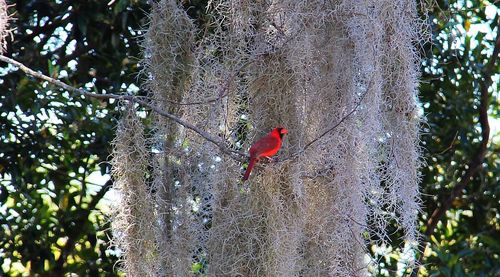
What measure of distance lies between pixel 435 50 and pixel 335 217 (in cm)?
215

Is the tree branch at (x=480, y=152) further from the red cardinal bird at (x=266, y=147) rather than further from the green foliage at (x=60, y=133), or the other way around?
the red cardinal bird at (x=266, y=147)

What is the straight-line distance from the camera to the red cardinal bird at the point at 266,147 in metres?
3.14

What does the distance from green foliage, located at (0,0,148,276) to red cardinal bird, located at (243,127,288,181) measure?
162 cm

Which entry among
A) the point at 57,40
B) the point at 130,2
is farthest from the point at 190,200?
the point at 57,40

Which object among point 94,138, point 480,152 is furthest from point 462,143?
point 94,138

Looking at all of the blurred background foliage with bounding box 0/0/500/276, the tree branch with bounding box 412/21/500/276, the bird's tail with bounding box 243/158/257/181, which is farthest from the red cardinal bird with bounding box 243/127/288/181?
the tree branch with bounding box 412/21/500/276

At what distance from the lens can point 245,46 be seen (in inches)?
131

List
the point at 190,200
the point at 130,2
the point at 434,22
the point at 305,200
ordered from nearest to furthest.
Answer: the point at 305,200 < the point at 190,200 < the point at 130,2 < the point at 434,22

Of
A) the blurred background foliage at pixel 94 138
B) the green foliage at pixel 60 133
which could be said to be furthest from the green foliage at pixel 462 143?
the green foliage at pixel 60 133

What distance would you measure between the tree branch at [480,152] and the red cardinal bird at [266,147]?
2.31m

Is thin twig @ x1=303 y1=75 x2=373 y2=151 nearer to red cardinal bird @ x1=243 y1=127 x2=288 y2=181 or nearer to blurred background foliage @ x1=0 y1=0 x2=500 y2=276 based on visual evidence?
red cardinal bird @ x1=243 y1=127 x2=288 y2=181

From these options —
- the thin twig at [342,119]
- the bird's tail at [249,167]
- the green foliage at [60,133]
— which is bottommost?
the bird's tail at [249,167]

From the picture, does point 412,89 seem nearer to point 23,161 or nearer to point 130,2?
point 130,2

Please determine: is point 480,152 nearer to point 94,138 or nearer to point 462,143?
point 462,143
